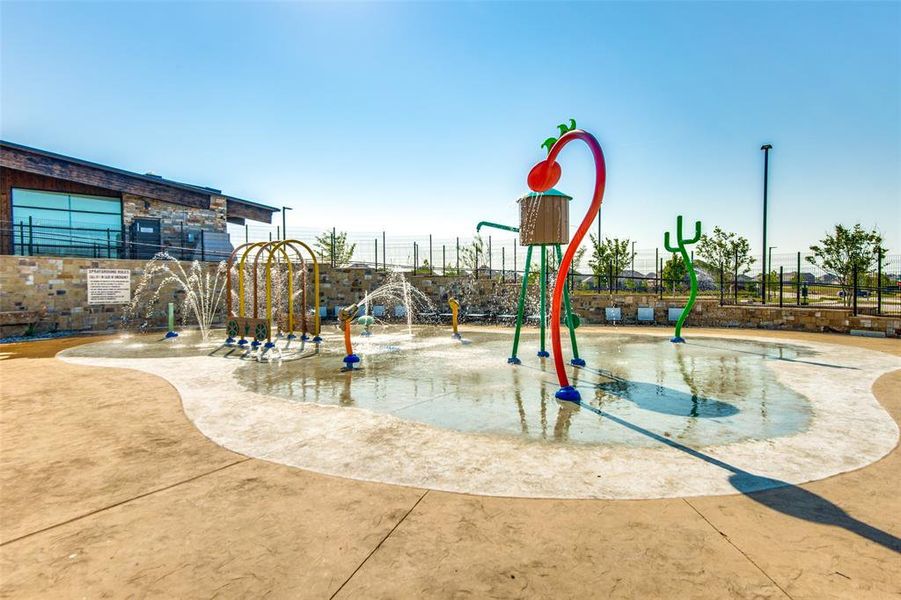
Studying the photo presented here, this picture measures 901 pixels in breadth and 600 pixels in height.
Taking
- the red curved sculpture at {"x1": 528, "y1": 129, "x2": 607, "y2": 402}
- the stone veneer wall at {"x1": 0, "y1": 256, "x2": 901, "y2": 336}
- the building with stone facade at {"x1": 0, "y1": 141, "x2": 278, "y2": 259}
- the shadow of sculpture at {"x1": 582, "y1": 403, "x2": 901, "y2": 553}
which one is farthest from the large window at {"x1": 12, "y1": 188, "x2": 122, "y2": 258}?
the shadow of sculpture at {"x1": 582, "y1": 403, "x2": 901, "y2": 553}

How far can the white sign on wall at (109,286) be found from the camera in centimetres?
1519

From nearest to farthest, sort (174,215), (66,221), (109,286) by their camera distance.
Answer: (109,286)
(66,221)
(174,215)

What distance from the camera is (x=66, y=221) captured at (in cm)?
1984

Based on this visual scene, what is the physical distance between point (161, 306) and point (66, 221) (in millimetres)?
7924

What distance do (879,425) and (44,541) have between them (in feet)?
24.3

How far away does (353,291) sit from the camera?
19.5 m

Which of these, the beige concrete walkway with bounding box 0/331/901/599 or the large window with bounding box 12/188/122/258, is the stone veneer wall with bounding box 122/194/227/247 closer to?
the large window with bounding box 12/188/122/258

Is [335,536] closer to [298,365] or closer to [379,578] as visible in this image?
[379,578]

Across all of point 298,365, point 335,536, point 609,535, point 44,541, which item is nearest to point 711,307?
point 298,365

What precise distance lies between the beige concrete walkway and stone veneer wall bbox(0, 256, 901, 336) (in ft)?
41.2

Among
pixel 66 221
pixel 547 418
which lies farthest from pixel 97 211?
pixel 547 418

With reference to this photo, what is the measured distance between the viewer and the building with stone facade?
17.9 metres

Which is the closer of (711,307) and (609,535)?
(609,535)

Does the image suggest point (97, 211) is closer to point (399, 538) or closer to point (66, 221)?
point (66, 221)
